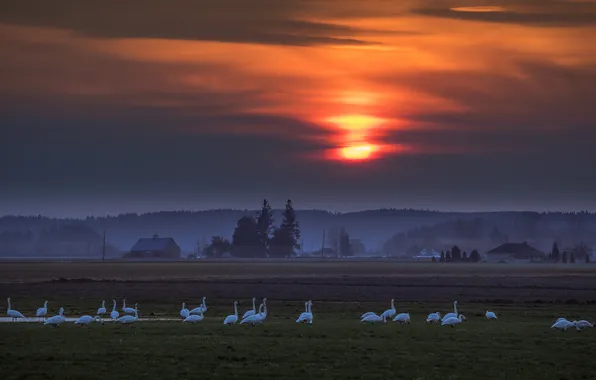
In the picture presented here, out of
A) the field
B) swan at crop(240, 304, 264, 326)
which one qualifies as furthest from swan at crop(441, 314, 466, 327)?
swan at crop(240, 304, 264, 326)

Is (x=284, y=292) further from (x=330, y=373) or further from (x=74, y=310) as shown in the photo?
(x=330, y=373)

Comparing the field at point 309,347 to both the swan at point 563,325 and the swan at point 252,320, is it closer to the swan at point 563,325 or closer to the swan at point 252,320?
the swan at point 563,325

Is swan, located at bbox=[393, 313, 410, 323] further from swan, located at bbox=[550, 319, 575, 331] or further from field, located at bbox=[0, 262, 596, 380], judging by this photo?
swan, located at bbox=[550, 319, 575, 331]

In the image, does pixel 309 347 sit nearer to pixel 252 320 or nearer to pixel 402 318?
→ pixel 252 320

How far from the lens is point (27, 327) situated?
129 feet

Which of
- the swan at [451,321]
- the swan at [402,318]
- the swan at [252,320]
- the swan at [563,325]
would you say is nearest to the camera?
the swan at [563,325]

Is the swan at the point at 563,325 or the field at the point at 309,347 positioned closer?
the field at the point at 309,347

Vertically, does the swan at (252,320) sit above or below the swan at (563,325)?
above

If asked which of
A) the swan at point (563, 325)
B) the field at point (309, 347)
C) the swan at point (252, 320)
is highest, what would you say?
the swan at point (252, 320)

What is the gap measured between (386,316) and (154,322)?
9665 mm

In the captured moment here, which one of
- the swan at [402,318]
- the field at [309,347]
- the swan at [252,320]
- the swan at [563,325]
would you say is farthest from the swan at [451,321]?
the swan at [252,320]

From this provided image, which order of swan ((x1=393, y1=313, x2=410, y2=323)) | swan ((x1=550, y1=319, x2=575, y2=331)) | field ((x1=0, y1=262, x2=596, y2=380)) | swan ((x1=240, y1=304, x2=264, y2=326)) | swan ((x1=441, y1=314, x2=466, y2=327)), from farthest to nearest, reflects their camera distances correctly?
swan ((x1=393, y1=313, x2=410, y2=323)) → swan ((x1=441, y1=314, x2=466, y2=327)) → swan ((x1=240, y1=304, x2=264, y2=326)) → swan ((x1=550, y1=319, x2=575, y2=331)) → field ((x1=0, y1=262, x2=596, y2=380))

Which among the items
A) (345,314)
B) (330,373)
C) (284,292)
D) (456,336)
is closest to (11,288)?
(284,292)

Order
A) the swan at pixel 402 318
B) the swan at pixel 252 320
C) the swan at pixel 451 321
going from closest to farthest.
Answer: the swan at pixel 252 320, the swan at pixel 451 321, the swan at pixel 402 318
